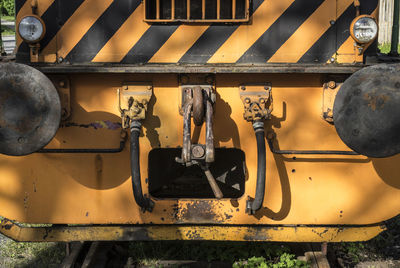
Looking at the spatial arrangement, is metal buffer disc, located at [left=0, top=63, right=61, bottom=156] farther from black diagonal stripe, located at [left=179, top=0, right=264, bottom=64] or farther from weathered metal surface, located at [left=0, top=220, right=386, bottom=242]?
black diagonal stripe, located at [left=179, top=0, right=264, bottom=64]

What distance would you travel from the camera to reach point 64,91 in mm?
2578

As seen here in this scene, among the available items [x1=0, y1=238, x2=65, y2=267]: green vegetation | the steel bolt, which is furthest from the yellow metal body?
[x1=0, y1=238, x2=65, y2=267]: green vegetation

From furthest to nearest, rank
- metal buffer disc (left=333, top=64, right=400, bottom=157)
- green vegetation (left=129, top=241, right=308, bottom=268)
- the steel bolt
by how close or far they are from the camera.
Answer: green vegetation (left=129, top=241, right=308, bottom=268) < the steel bolt < metal buffer disc (left=333, top=64, right=400, bottom=157)

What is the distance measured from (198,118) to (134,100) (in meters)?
0.38

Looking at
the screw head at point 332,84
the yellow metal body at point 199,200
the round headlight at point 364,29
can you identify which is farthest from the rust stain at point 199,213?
the round headlight at point 364,29

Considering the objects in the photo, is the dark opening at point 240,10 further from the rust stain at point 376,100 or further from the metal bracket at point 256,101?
the rust stain at point 376,100

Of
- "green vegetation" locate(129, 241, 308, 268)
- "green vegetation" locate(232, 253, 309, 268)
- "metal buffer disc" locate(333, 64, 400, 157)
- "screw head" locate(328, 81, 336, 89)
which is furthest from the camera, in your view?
"green vegetation" locate(129, 241, 308, 268)

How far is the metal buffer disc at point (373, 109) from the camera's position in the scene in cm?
224

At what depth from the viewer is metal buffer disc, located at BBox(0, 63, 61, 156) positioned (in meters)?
2.30

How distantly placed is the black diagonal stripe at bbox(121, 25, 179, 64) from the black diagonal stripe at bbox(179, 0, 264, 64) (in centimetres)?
15

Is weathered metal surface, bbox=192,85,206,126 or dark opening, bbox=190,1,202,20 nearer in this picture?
weathered metal surface, bbox=192,85,206,126

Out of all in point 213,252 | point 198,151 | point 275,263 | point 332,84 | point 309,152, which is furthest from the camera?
point 213,252

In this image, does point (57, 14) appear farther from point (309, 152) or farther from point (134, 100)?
point (309, 152)

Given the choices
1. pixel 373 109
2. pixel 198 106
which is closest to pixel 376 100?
pixel 373 109
